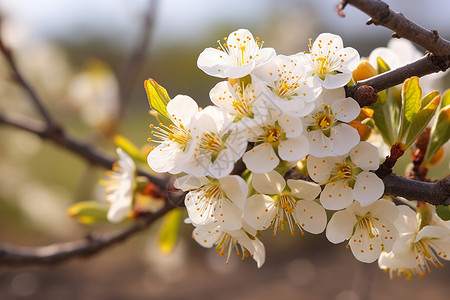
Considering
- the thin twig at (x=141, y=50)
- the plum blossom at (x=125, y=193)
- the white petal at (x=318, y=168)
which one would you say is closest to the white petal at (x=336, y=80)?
the white petal at (x=318, y=168)

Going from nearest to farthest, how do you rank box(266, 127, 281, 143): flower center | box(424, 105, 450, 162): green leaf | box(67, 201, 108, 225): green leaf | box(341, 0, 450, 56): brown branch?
box(341, 0, 450, 56): brown branch < box(266, 127, 281, 143): flower center < box(424, 105, 450, 162): green leaf < box(67, 201, 108, 225): green leaf

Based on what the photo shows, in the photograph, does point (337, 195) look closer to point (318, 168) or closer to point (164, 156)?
point (318, 168)

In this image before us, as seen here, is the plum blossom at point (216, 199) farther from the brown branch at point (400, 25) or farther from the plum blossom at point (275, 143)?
the brown branch at point (400, 25)

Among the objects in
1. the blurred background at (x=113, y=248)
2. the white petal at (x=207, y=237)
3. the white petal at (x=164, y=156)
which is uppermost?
the white petal at (x=164, y=156)

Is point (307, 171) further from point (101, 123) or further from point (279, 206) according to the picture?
point (101, 123)

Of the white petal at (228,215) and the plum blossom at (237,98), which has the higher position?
the plum blossom at (237,98)

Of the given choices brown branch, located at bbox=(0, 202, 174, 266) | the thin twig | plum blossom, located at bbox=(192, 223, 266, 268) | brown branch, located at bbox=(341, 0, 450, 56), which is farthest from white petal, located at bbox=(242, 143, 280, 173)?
the thin twig

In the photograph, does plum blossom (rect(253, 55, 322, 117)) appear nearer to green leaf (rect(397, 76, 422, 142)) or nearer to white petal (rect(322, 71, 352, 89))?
white petal (rect(322, 71, 352, 89))

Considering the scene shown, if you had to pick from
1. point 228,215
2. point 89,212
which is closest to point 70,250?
point 89,212
